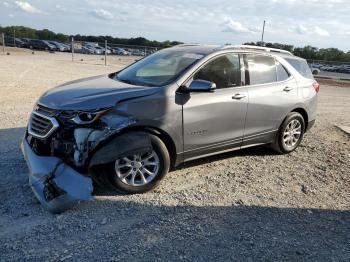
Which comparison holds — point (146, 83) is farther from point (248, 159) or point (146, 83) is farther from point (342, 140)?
point (342, 140)

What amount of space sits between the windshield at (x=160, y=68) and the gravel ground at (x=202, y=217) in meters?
1.35

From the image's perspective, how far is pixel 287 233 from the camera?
14.6 feet

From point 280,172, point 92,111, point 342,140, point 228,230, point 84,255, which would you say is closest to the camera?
point 84,255

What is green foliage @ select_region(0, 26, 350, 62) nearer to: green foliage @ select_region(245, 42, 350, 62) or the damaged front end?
green foliage @ select_region(245, 42, 350, 62)

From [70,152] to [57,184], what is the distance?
390 mm

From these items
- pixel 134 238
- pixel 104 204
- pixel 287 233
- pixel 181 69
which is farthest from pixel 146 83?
pixel 287 233

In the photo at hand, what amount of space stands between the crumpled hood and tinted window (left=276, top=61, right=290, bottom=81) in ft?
8.20

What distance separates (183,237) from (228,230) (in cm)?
52

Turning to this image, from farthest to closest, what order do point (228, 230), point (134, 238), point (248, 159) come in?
point (248, 159) → point (228, 230) → point (134, 238)

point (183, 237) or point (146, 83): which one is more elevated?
point (146, 83)

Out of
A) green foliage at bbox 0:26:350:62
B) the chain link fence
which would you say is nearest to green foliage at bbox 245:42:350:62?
green foliage at bbox 0:26:350:62

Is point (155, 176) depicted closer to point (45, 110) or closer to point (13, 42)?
point (45, 110)

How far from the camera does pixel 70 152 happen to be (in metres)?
4.82

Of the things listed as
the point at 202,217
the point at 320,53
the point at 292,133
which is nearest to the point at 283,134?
the point at 292,133
